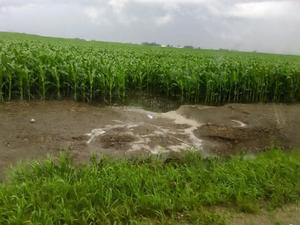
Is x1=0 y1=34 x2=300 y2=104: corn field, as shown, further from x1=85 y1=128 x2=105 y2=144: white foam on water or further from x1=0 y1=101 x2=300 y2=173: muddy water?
x1=85 y1=128 x2=105 y2=144: white foam on water

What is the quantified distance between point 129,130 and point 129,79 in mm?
3540

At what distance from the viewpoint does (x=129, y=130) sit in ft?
25.8

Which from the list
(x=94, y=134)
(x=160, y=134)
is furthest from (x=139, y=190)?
(x=160, y=134)

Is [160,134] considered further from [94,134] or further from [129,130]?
[94,134]

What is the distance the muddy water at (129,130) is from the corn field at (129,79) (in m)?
0.52

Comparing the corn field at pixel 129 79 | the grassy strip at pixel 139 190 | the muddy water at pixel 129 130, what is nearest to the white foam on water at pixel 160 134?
the muddy water at pixel 129 130

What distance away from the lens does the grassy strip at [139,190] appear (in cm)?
449

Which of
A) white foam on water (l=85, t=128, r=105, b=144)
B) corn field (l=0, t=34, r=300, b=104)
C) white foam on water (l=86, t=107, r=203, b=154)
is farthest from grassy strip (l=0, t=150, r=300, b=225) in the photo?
corn field (l=0, t=34, r=300, b=104)

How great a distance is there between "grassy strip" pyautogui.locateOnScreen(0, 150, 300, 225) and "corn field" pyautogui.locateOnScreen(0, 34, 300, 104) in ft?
12.7

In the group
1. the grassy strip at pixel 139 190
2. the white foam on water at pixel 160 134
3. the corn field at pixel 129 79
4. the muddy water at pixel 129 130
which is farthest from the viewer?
the corn field at pixel 129 79

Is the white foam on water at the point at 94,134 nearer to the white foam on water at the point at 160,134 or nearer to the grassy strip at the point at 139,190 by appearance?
the white foam on water at the point at 160,134

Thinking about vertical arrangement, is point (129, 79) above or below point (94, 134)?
above

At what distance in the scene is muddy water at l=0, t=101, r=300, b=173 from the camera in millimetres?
6922

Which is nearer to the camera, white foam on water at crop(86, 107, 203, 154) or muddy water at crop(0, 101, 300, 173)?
muddy water at crop(0, 101, 300, 173)
